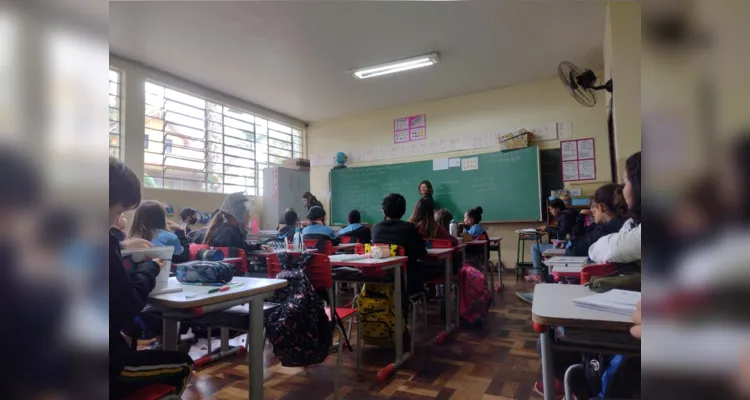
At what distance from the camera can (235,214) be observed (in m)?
3.28

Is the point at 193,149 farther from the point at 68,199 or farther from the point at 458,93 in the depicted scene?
the point at 68,199

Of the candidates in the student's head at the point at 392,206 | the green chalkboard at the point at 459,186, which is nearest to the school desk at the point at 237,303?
the student's head at the point at 392,206

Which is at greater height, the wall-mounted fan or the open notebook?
the wall-mounted fan

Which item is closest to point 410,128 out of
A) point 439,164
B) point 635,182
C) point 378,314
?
point 439,164

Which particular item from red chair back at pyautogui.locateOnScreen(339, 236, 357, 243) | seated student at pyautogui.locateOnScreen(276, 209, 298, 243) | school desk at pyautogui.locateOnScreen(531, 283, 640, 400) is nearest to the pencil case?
school desk at pyautogui.locateOnScreen(531, 283, 640, 400)

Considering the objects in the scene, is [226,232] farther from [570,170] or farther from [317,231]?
[570,170]

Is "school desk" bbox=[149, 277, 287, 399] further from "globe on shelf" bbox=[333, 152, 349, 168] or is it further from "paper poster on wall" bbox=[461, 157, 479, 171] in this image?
"globe on shelf" bbox=[333, 152, 349, 168]

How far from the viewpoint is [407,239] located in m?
2.64

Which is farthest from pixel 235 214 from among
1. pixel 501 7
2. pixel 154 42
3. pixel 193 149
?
pixel 501 7

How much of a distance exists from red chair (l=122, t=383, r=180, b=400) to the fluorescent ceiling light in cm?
433

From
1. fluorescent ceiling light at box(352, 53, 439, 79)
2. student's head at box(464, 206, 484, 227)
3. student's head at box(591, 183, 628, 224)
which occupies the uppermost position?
fluorescent ceiling light at box(352, 53, 439, 79)

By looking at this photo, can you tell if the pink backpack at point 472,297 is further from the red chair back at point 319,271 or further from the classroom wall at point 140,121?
the classroom wall at point 140,121

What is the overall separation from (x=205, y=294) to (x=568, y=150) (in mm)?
5250

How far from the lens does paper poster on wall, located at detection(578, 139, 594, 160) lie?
515cm
